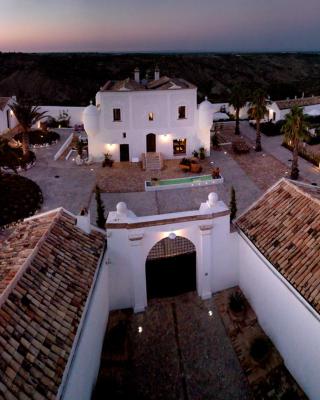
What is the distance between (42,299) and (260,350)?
7.89m

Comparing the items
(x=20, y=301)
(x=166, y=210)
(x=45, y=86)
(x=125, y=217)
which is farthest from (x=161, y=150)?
(x=45, y=86)

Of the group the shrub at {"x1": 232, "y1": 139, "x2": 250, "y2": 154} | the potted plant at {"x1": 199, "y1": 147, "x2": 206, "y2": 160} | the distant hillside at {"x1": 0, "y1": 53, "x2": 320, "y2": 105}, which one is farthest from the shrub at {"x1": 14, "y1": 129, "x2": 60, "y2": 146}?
the distant hillside at {"x1": 0, "y1": 53, "x2": 320, "y2": 105}

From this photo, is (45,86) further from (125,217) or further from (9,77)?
(125,217)

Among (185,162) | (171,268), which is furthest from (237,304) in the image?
(185,162)

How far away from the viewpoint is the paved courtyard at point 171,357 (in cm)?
1230

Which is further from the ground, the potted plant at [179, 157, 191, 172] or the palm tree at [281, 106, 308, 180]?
the palm tree at [281, 106, 308, 180]

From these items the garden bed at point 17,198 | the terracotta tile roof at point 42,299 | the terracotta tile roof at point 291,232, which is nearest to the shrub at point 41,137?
the garden bed at point 17,198

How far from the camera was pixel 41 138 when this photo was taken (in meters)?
38.9

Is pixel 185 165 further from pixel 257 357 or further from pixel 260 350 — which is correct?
pixel 257 357

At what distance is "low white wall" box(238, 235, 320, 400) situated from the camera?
11.4 metres

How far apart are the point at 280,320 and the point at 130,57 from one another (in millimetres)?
115850

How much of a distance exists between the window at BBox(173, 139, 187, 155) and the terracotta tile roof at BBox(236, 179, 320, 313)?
19.7 metres

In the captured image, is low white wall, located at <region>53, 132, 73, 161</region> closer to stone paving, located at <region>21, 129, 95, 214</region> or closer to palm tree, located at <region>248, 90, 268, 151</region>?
stone paving, located at <region>21, 129, 95, 214</region>

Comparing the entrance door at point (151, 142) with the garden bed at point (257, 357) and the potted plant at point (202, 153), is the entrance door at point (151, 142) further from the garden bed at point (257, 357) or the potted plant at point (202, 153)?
the garden bed at point (257, 357)
